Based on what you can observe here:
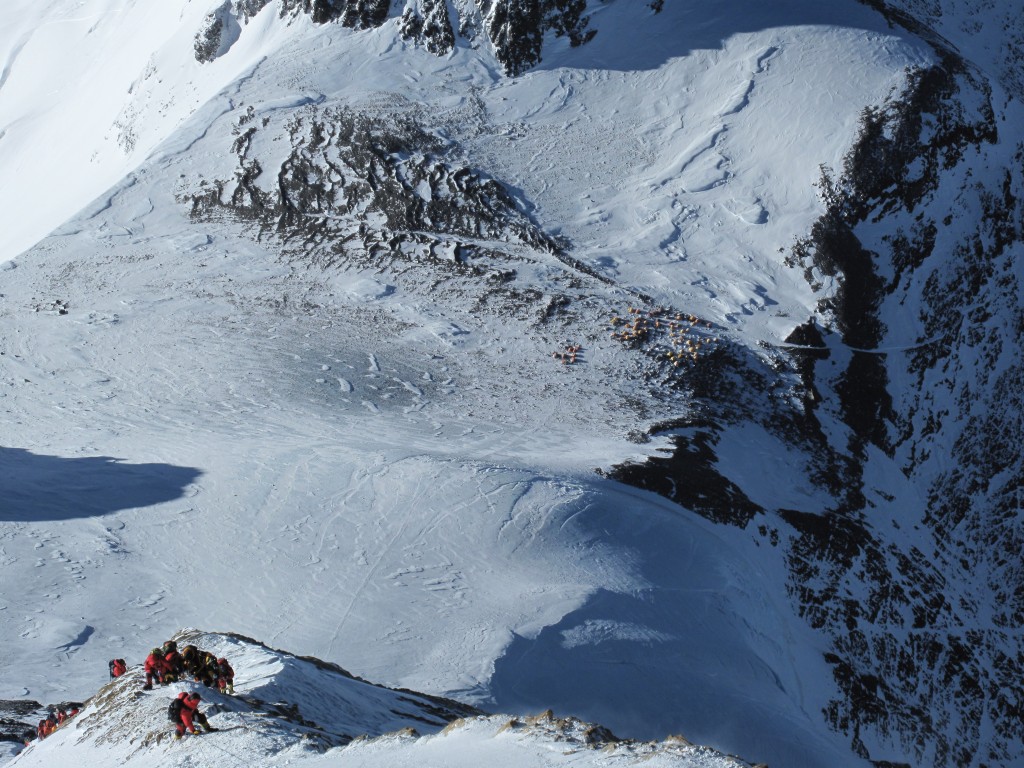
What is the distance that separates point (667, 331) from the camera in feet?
134

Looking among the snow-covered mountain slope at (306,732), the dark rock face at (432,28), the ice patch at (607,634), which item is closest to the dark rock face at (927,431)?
the ice patch at (607,634)

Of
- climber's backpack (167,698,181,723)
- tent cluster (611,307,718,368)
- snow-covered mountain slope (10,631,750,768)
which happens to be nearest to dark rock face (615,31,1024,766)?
tent cluster (611,307,718,368)

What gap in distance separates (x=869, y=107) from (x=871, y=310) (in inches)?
447

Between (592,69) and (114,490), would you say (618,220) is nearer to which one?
(592,69)

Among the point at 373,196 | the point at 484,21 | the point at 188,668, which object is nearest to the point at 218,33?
the point at 484,21

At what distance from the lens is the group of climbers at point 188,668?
1647cm

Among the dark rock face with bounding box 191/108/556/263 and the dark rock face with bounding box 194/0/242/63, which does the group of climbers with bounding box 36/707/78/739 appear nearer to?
the dark rock face with bounding box 191/108/556/263

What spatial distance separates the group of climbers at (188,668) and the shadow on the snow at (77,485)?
1432 cm

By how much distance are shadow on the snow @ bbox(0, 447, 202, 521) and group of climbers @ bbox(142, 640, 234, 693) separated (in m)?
14.3

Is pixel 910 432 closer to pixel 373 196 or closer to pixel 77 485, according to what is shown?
pixel 373 196

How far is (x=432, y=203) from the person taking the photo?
153ft

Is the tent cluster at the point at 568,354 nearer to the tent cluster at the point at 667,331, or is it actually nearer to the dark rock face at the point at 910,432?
the tent cluster at the point at 667,331

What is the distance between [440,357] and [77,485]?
1429cm

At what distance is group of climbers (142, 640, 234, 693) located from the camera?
16.5 meters
